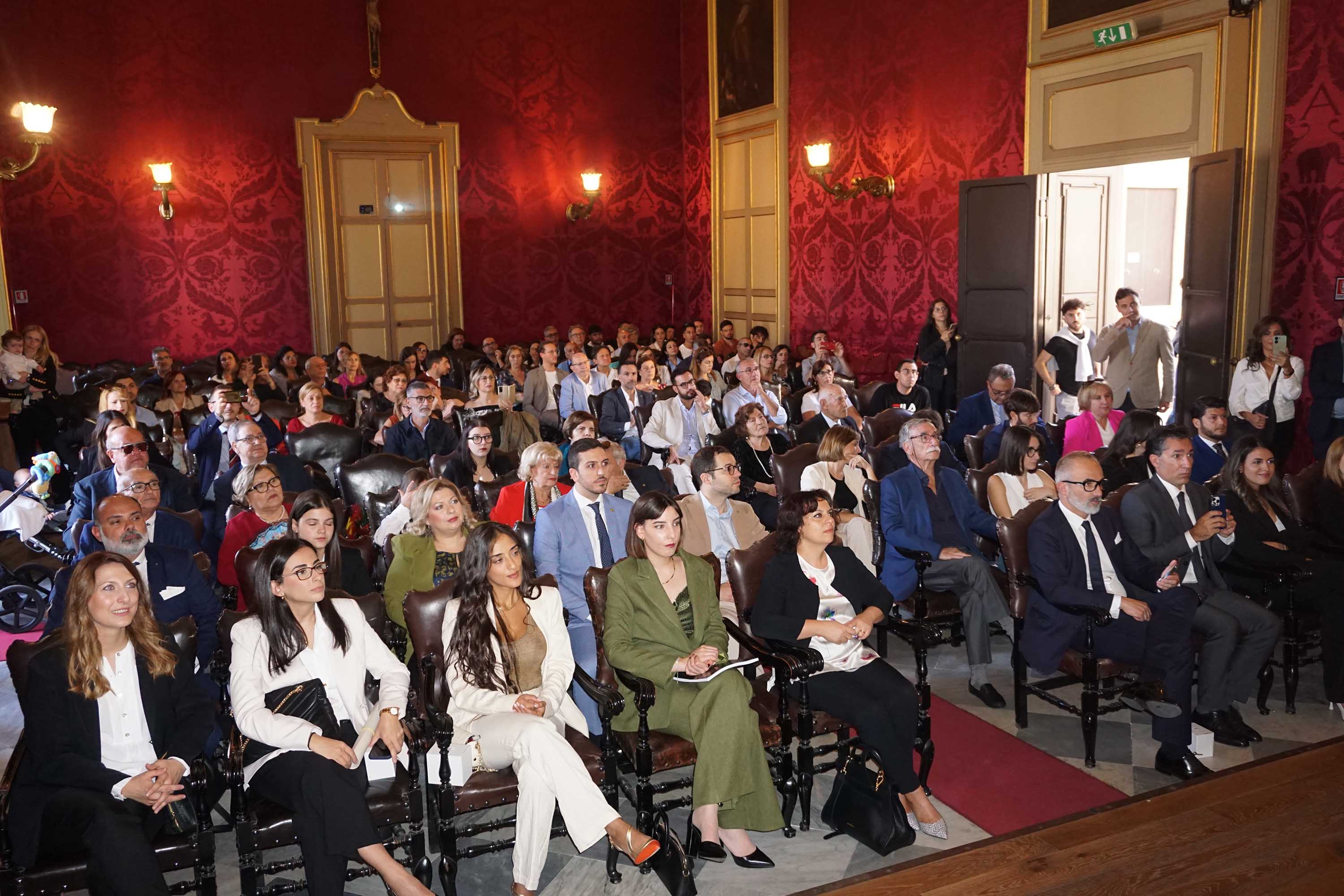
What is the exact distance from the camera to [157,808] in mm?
3176

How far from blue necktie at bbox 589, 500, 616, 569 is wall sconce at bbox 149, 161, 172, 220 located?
31.7 feet

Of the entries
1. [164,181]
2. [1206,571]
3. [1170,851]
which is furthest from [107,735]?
[164,181]

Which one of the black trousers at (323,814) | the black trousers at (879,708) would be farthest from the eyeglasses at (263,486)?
the black trousers at (879,708)

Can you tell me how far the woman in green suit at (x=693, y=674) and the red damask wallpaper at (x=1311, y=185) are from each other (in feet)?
17.9

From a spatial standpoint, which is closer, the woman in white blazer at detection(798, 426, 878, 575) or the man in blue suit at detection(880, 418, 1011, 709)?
the man in blue suit at detection(880, 418, 1011, 709)

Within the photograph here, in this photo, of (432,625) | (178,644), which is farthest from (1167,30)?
(178,644)

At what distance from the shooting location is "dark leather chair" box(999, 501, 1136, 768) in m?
4.29

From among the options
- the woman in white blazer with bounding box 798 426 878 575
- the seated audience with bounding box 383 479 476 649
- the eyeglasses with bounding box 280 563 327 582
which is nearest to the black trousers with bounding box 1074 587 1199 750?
the woman in white blazer with bounding box 798 426 878 575

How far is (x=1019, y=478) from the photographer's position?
543cm

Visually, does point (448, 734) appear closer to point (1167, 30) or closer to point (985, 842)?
point (985, 842)

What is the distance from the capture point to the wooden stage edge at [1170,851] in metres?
2.84

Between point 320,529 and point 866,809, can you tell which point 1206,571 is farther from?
point 320,529

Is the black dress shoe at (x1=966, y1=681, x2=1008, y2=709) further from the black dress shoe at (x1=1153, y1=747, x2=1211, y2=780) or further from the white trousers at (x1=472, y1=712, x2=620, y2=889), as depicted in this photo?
the white trousers at (x1=472, y1=712, x2=620, y2=889)

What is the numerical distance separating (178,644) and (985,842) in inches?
102
